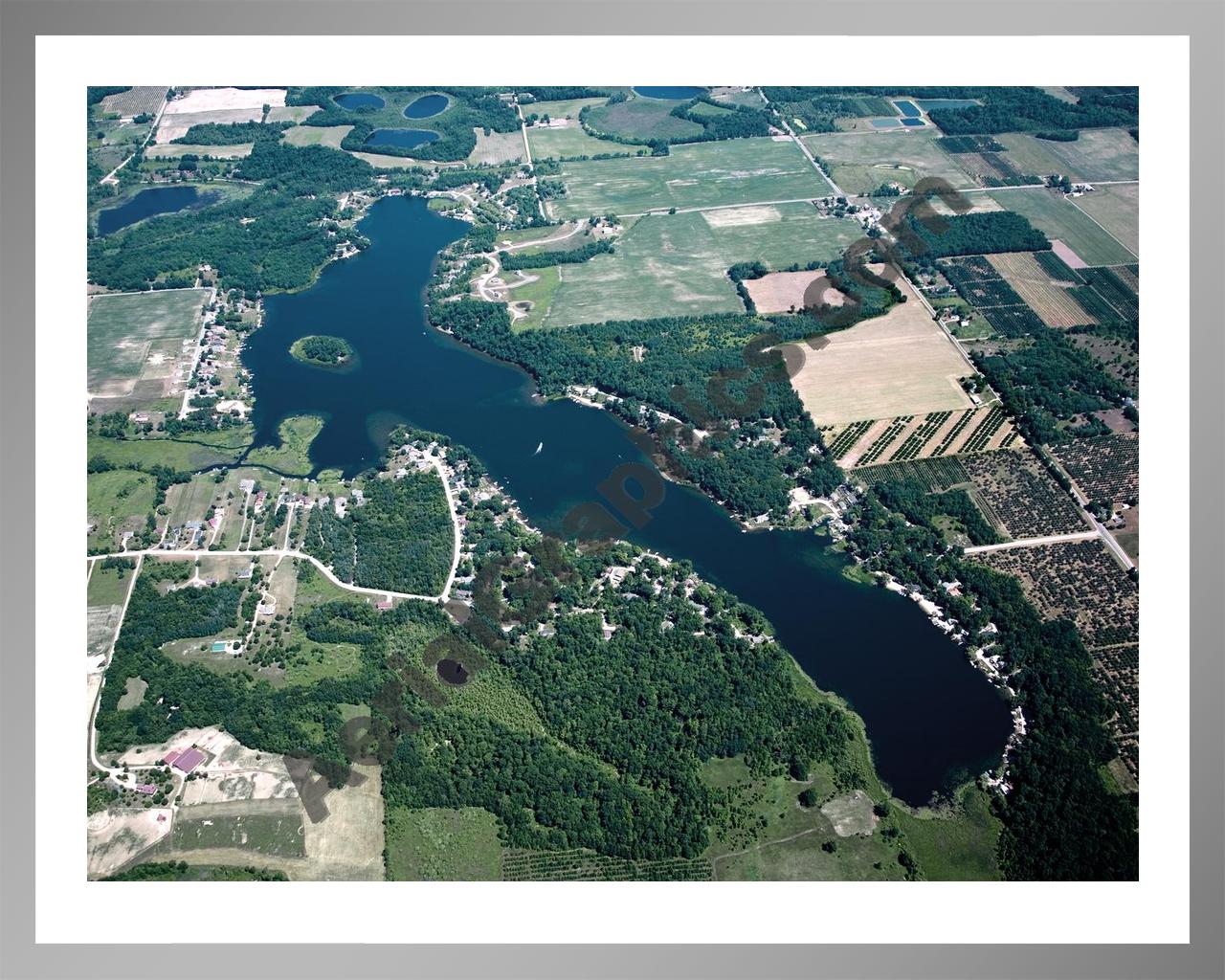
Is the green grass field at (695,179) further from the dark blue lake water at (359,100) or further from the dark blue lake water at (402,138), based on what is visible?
the dark blue lake water at (359,100)

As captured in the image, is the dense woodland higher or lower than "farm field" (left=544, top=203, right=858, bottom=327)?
lower

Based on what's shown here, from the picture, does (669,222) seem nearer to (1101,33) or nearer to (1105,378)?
(1105,378)

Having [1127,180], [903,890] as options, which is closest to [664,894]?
[903,890]

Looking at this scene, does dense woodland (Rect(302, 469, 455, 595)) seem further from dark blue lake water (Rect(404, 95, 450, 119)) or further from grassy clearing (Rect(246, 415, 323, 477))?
dark blue lake water (Rect(404, 95, 450, 119))

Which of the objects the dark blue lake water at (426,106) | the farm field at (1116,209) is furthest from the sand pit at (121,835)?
the dark blue lake water at (426,106)

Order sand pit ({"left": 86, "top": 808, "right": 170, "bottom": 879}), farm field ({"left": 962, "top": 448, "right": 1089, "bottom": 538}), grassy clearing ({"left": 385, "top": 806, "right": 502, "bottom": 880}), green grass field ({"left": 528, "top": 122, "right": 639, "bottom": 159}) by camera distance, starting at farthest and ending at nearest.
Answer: green grass field ({"left": 528, "top": 122, "right": 639, "bottom": 159}) < farm field ({"left": 962, "top": 448, "right": 1089, "bottom": 538}) < grassy clearing ({"left": 385, "top": 806, "right": 502, "bottom": 880}) < sand pit ({"left": 86, "top": 808, "right": 170, "bottom": 879})

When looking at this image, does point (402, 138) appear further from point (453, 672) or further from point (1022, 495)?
point (1022, 495)

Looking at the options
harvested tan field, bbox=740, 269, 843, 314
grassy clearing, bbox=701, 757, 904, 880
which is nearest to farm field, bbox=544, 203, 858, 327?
harvested tan field, bbox=740, 269, 843, 314

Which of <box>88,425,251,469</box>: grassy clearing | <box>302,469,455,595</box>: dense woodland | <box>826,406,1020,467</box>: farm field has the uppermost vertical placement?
<box>826,406,1020,467</box>: farm field
